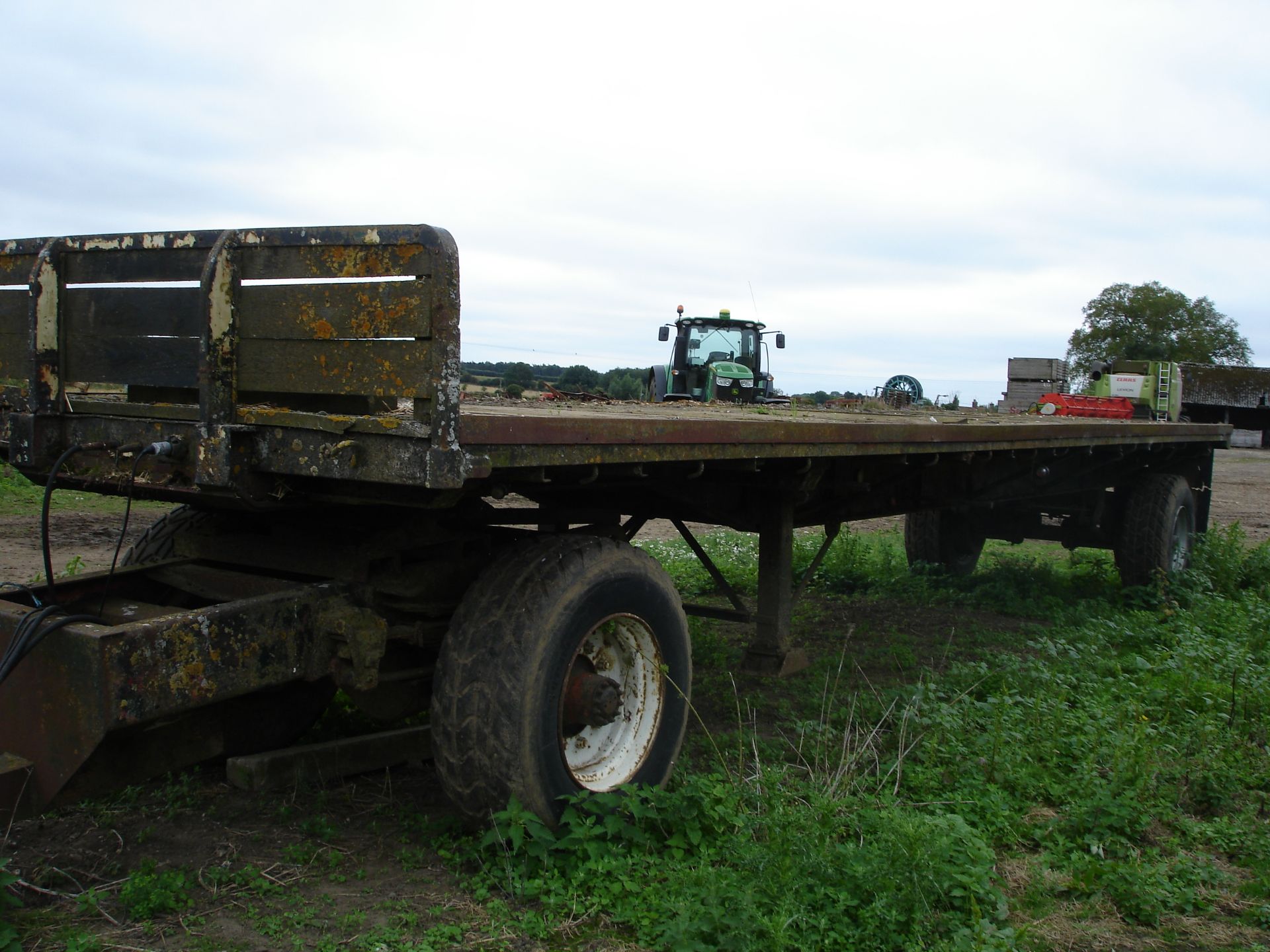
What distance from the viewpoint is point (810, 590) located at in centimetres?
896

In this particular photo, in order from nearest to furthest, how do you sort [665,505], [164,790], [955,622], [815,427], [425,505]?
[425,505] < [164,790] < [815,427] < [665,505] < [955,622]

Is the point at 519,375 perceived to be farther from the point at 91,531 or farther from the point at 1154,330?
the point at 1154,330

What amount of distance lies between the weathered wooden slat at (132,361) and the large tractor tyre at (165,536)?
3.12 ft

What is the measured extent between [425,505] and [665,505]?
1981mm

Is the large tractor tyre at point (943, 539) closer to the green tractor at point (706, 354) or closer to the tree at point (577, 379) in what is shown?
the tree at point (577, 379)

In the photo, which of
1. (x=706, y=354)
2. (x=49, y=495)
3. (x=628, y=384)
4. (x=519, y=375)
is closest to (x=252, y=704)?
(x=49, y=495)

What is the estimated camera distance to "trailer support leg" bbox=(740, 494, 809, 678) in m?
5.42

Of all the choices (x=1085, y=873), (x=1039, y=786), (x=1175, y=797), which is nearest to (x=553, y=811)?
(x=1085, y=873)

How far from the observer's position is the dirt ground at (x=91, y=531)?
28.3 ft

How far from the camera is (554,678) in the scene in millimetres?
3039

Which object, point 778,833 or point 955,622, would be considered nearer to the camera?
point 778,833

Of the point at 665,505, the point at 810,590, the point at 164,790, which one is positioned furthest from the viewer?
the point at 810,590

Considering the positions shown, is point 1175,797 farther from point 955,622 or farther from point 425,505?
point 955,622

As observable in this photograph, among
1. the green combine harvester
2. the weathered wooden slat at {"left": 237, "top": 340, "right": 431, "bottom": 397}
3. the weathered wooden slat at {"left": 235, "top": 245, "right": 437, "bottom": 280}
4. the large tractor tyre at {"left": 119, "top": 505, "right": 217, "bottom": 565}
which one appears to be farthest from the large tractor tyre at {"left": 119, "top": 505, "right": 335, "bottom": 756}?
the green combine harvester
